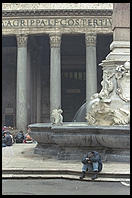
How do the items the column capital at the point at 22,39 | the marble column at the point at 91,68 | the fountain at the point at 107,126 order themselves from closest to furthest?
1. the fountain at the point at 107,126
2. the marble column at the point at 91,68
3. the column capital at the point at 22,39

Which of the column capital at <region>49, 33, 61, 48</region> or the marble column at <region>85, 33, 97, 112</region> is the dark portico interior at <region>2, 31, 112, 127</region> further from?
the marble column at <region>85, 33, 97, 112</region>

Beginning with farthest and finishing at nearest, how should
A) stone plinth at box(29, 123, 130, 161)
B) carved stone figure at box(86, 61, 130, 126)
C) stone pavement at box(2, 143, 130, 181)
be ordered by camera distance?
carved stone figure at box(86, 61, 130, 126) → stone plinth at box(29, 123, 130, 161) → stone pavement at box(2, 143, 130, 181)

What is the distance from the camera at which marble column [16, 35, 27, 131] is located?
1176 inches

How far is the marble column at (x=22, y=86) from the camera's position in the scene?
29.9 metres

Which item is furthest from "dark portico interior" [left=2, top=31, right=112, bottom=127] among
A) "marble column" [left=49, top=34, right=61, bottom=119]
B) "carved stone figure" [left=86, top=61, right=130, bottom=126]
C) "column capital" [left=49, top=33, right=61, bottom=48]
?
"carved stone figure" [left=86, top=61, right=130, bottom=126]

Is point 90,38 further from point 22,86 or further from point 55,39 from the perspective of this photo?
point 22,86

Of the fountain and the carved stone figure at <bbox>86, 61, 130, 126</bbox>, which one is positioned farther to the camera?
the carved stone figure at <bbox>86, 61, 130, 126</bbox>

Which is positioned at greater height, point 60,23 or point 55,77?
point 60,23

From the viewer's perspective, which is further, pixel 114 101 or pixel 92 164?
pixel 114 101

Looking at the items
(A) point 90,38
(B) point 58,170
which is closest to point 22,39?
(A) point 90,38

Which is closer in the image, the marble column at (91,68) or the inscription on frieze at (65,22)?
the marble column at (91,68)

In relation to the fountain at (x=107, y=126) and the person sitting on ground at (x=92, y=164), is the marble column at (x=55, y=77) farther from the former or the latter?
the person sitting on ground at (x=92, y=164)

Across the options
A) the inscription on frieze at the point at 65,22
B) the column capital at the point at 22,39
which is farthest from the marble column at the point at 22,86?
the inscription on frieze at the point at 65,22

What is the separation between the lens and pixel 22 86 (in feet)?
98.6
